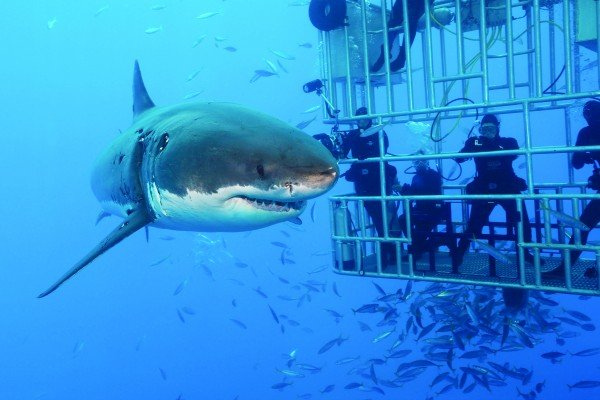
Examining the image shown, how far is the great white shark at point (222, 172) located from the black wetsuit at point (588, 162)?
312cm

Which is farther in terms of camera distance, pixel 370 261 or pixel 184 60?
pixel 184 60

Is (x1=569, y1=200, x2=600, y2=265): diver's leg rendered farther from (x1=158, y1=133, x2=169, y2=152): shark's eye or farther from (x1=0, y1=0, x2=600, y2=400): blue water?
(x1=158, y1=133, x2=169, y2=152): shark's eye

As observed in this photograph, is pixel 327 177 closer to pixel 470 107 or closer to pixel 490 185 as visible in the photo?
pixel 470 107

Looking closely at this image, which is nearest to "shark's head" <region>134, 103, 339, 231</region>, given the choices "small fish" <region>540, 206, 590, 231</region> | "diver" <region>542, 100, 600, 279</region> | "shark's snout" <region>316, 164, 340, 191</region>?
"shark's snout" <region>316, 164, 340, 191</region>

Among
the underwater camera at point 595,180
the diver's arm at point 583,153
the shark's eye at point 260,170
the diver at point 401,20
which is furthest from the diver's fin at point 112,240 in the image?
the diver's arm at point 583,153

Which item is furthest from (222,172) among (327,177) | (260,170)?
(327,177)

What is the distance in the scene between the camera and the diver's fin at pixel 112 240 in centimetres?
260

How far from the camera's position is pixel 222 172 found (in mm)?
2203

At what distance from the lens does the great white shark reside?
2104mm

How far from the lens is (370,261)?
17.7 feet

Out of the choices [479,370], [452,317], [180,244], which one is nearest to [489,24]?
[452,317]

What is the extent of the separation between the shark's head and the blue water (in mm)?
5442

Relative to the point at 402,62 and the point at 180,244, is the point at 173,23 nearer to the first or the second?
the point at 180,244

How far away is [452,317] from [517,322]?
679 mm
